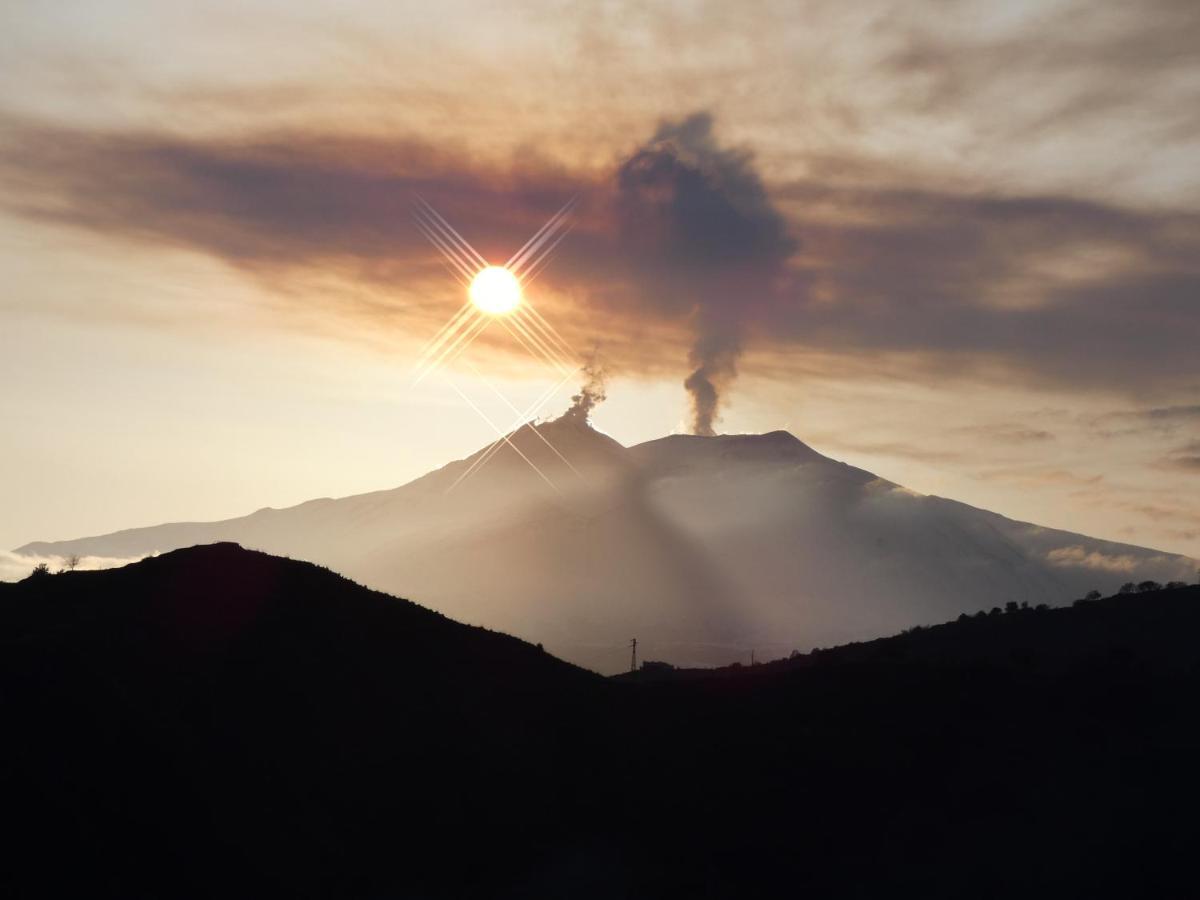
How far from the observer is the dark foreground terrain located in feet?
139

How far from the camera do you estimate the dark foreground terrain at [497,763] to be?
4238 centimetres

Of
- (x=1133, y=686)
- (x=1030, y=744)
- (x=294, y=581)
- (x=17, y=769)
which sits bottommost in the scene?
(x=17, y=769)

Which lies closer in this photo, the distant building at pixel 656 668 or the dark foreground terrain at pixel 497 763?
the dark foreground terrain at pixel 497 763

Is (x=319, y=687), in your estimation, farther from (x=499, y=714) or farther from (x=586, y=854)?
(x=586, y=854)

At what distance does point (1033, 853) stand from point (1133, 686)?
16.8 meters

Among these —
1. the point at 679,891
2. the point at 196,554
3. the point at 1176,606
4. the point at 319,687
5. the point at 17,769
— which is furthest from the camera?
the point at 1176,606

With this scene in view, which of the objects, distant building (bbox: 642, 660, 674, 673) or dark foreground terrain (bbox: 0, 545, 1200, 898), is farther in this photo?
distant building (bbox: 642, 660, 674, 673)

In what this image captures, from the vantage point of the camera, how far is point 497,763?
51.8m

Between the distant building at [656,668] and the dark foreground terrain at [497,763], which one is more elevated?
the distant building at [656,668]

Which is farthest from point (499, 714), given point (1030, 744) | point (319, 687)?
point (1030, 744)

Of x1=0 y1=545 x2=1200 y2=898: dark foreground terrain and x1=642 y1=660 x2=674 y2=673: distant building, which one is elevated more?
x1=642 y1=660 x2=674 y2=673: distant building

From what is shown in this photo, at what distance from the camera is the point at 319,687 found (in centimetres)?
5159

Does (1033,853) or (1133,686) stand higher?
(1133,686)

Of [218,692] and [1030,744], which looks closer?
[218,692]
